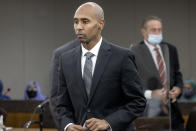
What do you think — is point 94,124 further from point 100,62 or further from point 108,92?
point 100,62

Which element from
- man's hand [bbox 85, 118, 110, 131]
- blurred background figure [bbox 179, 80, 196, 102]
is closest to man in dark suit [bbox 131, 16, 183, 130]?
man's hand [bbox 85, 118, 110, 131]

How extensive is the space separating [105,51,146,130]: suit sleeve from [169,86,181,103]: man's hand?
5.06ft

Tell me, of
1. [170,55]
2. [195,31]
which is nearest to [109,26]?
[195,31]

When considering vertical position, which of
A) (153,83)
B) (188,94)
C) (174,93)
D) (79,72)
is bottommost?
(188,94)

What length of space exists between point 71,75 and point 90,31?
25 centimetres

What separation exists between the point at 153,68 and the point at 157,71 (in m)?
0.04

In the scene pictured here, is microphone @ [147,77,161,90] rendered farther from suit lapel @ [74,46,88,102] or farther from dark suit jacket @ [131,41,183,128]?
suit lapel @ [74,46,88,102]

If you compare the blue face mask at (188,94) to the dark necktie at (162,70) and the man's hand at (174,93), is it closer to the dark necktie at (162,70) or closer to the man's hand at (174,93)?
the man's hand at (174,93)

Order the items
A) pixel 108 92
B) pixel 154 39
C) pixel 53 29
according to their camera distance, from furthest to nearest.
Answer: pixel 53 29 → pixel 154 39 → pixel 108 92

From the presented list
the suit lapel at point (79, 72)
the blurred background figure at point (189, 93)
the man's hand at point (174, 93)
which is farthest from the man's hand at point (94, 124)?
the blurred background figure at point (189, 93)

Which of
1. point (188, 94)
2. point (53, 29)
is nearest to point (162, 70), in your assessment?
point (188, 94)

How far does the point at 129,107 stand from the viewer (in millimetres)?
2297

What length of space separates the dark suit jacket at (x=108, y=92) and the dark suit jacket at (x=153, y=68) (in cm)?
130

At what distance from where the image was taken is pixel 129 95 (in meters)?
2.30
